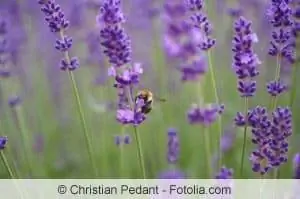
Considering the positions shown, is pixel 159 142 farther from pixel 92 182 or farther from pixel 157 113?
pixel 92 182

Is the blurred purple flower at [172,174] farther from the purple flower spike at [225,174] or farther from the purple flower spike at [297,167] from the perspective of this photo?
the purple flower spike at [297,167]

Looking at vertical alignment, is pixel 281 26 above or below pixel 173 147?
above

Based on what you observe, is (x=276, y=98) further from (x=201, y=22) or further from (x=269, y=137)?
(x=201, y=22)

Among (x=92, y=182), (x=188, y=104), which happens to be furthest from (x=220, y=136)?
(x=92, y=182)

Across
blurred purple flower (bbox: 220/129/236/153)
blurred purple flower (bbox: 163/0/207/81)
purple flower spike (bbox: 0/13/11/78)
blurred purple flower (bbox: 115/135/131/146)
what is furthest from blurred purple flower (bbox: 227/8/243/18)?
purple flower spike (bbox: 0/13/11/78)

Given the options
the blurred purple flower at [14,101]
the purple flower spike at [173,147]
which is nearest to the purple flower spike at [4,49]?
the blurred purple flower at [14,101]

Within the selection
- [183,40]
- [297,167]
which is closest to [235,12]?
[183,40]
